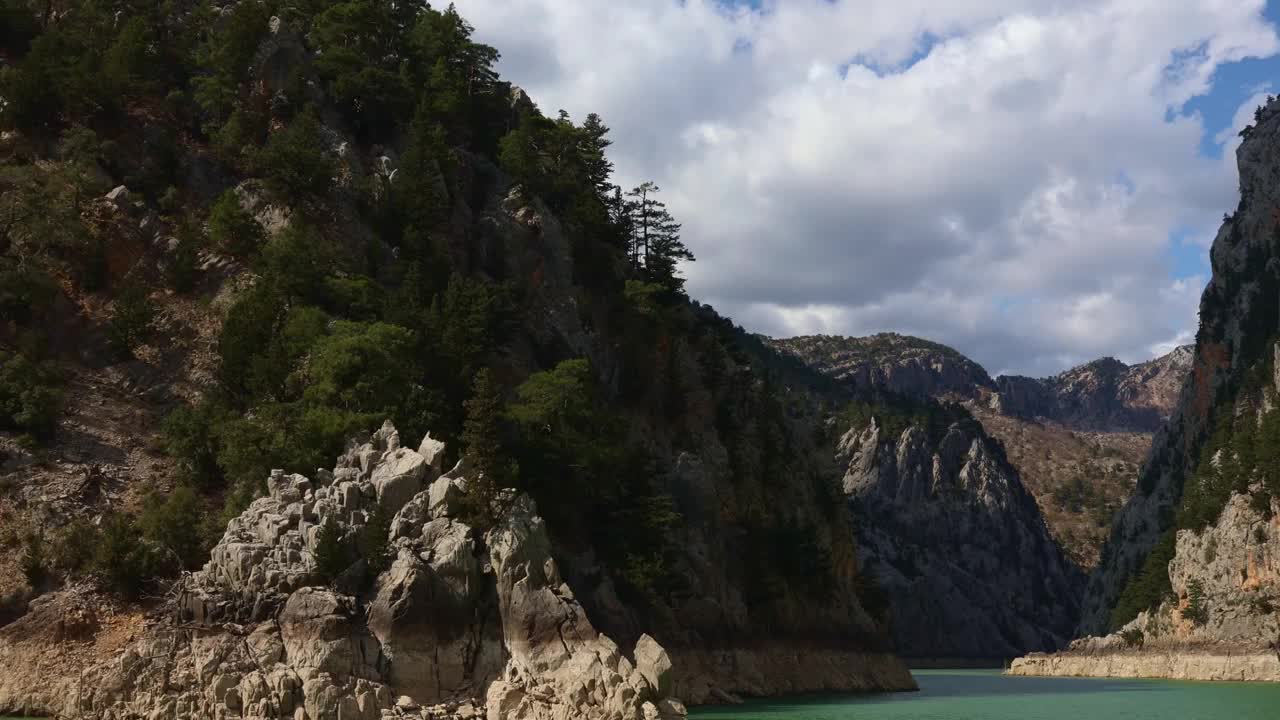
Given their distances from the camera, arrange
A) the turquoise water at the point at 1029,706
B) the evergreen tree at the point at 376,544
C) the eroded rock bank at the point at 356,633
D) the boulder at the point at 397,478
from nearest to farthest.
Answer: the eroded rock bank at the point at 356,633
the evergreen tree at the point at 376,544
the boulder at the point at 397,478
the turquoise water at the point at 1029,706

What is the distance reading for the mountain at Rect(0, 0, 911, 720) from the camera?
52875 mm

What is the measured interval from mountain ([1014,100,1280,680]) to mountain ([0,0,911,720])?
166ft

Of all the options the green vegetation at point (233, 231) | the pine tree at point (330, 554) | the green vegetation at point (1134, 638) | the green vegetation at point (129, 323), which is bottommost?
the green vegetation at point (1134, 638)

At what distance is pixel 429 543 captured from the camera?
184 feet

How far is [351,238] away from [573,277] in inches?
716

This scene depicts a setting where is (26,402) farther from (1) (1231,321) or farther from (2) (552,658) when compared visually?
(1) (1231,321)

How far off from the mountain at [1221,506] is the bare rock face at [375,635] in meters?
99.1

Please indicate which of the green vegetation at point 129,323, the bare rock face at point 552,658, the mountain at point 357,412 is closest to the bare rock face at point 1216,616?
the mountain at point 357,412

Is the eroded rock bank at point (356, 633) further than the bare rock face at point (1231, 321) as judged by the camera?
No

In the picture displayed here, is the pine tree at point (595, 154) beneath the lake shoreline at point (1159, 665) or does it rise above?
above

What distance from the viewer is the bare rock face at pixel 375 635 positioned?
163ft

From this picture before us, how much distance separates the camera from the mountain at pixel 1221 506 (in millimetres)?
139000

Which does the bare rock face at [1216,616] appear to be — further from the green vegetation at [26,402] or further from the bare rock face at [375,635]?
the green vegetation at [26,402]

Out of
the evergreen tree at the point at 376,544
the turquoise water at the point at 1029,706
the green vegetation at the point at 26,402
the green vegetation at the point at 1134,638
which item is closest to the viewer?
the evergreen tree at the point at 376,544
